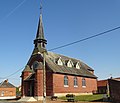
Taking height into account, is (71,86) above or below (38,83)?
below

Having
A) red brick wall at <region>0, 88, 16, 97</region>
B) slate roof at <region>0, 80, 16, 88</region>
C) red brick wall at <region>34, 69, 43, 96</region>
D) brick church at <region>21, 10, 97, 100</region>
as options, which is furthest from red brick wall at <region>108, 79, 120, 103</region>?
slate roof at <region>0, 80, 16, 88</region>

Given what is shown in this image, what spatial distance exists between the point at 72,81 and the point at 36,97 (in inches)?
400

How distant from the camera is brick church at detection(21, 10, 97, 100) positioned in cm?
4078

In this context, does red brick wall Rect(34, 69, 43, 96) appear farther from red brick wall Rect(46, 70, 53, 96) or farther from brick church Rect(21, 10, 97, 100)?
red brick wall Rect(46, 70, 53, 96)

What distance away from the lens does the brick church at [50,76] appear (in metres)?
40.8

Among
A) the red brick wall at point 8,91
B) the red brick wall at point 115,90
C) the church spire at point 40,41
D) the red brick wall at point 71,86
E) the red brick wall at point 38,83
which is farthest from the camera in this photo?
the red brick wall at point 8,91

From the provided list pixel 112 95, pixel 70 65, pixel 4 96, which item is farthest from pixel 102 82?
pixel 112 95

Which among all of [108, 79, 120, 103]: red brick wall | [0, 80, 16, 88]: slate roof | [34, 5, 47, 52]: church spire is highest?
[34, 5, 47, 52]: church spire

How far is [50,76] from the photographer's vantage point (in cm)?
4166

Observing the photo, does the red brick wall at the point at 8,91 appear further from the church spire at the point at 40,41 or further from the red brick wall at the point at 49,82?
the red brick wall at the point at 49,82

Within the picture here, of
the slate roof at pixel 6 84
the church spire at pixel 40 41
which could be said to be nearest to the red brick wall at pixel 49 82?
the church spire at pixel 40 41

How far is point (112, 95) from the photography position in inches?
1134

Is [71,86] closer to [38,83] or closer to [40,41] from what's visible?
[38,83]

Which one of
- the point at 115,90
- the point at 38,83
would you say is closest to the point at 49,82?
the point at 38,83
